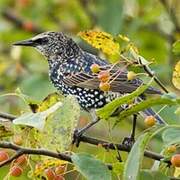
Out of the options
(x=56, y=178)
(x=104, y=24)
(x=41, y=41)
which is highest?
(x=104, y=24)

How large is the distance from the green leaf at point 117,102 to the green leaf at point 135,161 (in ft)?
0.44

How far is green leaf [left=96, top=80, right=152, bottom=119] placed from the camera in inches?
110

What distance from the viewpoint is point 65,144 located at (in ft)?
9.64

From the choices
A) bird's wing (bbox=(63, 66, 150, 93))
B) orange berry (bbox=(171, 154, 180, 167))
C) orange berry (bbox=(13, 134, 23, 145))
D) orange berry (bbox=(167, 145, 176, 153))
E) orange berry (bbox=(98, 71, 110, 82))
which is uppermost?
bird's wing (bbox=(63, 66, 150, 93))

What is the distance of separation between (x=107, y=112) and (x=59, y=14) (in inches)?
187

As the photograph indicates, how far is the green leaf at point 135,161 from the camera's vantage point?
262cm

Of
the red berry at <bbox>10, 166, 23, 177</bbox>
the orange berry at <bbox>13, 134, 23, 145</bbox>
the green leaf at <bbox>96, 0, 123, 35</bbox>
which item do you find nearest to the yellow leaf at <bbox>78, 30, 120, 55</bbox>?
the orange berry at <bbox>13, 134, 23, 145</bbox>

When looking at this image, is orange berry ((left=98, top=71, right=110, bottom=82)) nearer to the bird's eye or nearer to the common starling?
the common starling

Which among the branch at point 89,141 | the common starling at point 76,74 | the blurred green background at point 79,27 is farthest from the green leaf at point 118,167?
the blurred green background at point 79,27

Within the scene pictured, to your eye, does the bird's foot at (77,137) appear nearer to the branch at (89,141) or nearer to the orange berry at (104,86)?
the branch at (89,141)

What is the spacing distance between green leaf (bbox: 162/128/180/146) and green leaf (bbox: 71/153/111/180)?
0.23m

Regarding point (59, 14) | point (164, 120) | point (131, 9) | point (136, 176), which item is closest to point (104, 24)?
point (131, 9)

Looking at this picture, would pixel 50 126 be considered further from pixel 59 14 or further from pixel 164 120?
pixel 59 14

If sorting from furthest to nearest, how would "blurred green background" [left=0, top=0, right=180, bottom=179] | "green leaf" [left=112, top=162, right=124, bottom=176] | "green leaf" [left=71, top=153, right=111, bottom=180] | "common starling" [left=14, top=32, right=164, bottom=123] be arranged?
1. "blurred green background" [left=0, top=0, right=180, bottom=179]
2. "common starling" [left=14, top=32, right=164, bottom=123]
3. "green leaf" [left=112, top=162, right=124, bottom=176]
4. "green leaf" [left=71, top=153, right=111, bottom=180]
